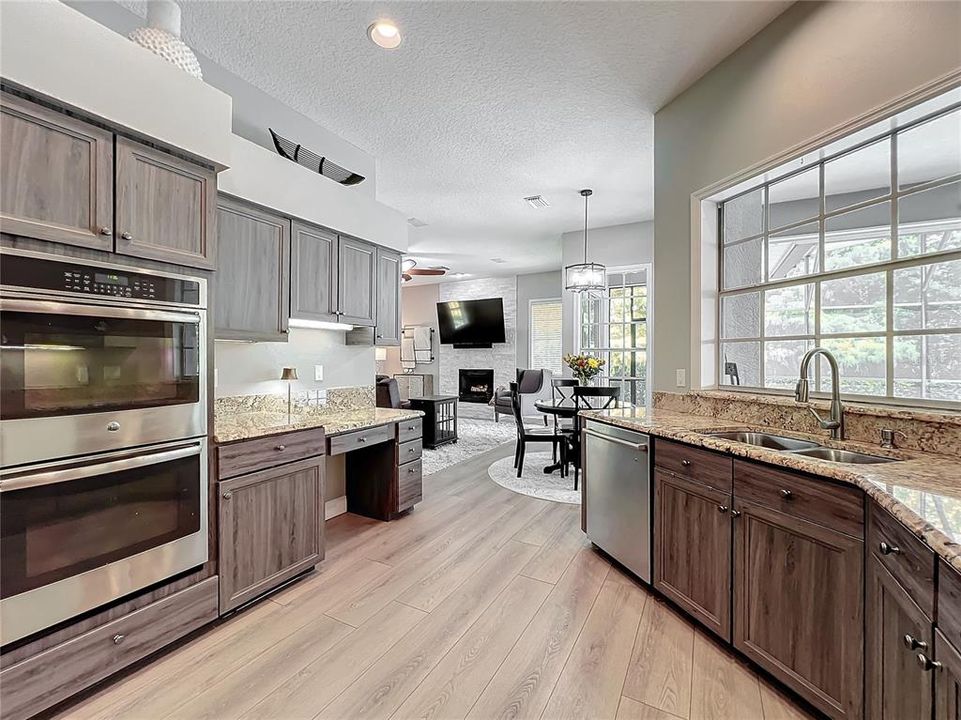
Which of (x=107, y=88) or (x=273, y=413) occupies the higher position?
(x=107, y=88)

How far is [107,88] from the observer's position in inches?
64.7

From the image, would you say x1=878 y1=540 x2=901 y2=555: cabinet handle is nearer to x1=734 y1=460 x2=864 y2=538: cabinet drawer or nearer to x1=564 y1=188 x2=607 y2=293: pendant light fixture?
x1=734 y1=460 x2=864 y2=538: cabinet drawer

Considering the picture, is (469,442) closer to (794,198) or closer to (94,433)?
(794,198)

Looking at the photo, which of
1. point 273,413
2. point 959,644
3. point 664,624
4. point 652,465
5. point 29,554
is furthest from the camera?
point 273,413

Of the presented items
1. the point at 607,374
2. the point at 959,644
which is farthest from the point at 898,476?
the point at 607,374

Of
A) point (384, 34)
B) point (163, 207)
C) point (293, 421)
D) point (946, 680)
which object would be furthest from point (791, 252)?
point (163, 207)

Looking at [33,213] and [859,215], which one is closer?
[33,213]

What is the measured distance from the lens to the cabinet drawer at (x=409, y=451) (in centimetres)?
341

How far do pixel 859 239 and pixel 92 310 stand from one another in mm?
4240

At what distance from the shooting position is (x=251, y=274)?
262 cm

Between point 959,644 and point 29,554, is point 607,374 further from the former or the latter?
point 29,554

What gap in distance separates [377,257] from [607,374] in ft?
12.2

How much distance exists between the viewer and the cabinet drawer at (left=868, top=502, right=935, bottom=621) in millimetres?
1013

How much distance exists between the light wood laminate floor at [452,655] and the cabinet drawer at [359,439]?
703mm
